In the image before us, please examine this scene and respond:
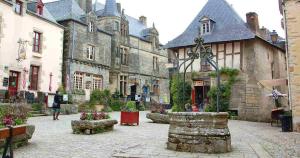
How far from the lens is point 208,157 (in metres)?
5.79

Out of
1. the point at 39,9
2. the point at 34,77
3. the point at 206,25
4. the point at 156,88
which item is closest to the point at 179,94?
the point at 206,25

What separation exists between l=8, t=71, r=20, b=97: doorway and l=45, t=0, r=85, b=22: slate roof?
22.2ft

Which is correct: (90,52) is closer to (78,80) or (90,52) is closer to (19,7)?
(78,80)

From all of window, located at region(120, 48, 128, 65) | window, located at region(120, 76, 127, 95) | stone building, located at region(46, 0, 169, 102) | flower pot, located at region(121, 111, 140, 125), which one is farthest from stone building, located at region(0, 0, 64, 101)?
flower pot, located at region(121, 111, 140, 125)

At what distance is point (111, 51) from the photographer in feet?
91.9

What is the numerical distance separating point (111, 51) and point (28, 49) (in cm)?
958

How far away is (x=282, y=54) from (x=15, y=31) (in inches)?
770

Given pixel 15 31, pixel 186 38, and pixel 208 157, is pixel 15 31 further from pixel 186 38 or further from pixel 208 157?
pixel 208 157

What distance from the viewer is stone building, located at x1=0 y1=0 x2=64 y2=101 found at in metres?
17.7

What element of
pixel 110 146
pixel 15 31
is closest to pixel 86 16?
pixel 15 31

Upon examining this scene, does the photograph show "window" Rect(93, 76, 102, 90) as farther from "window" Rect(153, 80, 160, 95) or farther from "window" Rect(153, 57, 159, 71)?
"window" Rect(153, 57, 159, 71)

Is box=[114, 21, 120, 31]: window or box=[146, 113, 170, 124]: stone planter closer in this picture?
box=[146, 113, 170, 124]: stone planter

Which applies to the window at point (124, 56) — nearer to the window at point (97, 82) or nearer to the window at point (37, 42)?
the window at point (97, 82)

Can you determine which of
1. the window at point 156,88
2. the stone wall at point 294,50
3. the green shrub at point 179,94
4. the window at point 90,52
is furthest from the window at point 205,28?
the window at point 156,88
